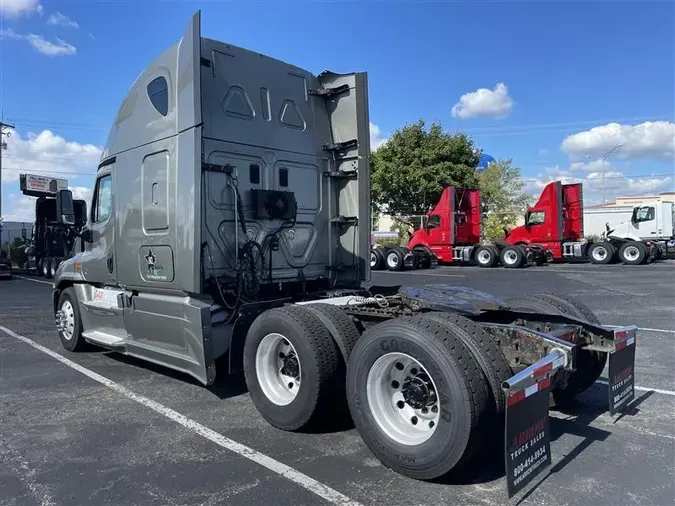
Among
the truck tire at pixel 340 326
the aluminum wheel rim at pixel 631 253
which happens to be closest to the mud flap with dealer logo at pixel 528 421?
the truck tire at pixel 340 326

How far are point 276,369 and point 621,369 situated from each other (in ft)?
9.13

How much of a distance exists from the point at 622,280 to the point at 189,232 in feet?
50.5

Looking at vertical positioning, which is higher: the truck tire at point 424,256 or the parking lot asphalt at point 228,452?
the truck tire at point 424,256

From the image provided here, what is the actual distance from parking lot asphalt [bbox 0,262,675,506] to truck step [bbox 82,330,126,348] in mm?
373

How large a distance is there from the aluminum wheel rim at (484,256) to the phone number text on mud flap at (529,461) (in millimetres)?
21969

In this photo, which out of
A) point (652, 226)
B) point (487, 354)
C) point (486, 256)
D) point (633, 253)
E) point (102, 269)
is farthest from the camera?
point (652, 226)

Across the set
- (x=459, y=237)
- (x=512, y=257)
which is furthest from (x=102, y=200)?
(x=459, y=237)

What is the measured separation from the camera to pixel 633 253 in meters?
23.3

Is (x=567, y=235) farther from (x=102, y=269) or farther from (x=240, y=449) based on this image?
(x=240, y=449)

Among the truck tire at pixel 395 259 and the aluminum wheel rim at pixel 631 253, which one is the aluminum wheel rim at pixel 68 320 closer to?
the truck tire at pixel 395 259

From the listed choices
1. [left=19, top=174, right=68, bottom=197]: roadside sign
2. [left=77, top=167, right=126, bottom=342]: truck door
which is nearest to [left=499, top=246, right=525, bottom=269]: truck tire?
[left=19, top=174, right=68, bottom=197]: roadside sign

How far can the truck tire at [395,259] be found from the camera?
24.1 metres

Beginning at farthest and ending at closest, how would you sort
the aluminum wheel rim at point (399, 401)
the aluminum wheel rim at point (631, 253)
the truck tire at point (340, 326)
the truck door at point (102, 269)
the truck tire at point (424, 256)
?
the truck tire at point (424, 256)
the aluminum wheel rim at point (631, 253)
the truck door at point (102, 269)
the truck tire at point (340, 326)
the aluminum wheel rim at point (399, 401)

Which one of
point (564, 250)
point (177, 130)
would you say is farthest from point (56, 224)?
point (564, 250)
